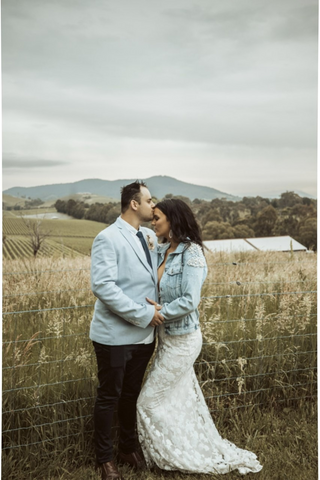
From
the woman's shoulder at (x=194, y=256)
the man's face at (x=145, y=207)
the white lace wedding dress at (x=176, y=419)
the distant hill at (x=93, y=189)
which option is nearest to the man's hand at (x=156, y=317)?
the white lace wedding dress at (x=176, y=419)

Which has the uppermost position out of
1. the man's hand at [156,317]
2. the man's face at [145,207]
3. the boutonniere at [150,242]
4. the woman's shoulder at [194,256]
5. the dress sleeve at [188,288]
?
the man's face at [145,207]

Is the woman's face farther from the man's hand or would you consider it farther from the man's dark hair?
the man's hand

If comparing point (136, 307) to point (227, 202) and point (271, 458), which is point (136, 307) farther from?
point (227, 202)

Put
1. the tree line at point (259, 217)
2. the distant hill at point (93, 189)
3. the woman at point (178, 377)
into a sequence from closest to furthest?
the woman at point (178, 377), the distant hill at point (93, 189), the tree line at point (259, 217)

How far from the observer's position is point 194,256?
213 centimetres

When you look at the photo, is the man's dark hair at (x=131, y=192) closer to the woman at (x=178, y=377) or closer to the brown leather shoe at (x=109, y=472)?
the woman at (x=178, y=377)

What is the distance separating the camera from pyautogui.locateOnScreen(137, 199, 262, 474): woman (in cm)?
215

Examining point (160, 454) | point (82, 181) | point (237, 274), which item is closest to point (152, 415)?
point (160, 454)

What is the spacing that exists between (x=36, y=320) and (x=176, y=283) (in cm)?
182

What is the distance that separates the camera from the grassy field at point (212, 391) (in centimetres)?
246

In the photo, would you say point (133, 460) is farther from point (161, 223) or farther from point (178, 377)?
point (161, 223)

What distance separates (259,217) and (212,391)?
381 inches

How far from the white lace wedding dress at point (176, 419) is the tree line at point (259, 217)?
8.25 m

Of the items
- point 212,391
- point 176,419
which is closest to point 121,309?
point 176,419
